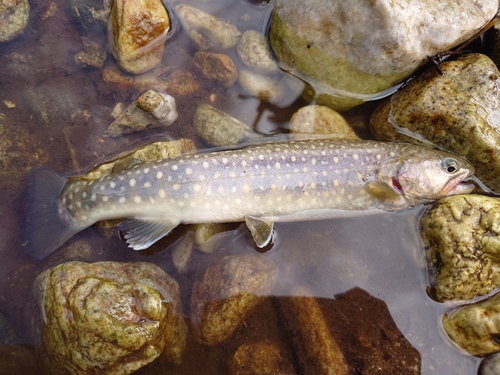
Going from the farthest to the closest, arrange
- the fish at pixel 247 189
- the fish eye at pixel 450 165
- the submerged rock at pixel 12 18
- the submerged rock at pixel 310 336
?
the submerged rock at pixel 12 18
the fish eye at pixel 450 165
the fish at pixel 247 189
the submerged rock at pixel 310 336

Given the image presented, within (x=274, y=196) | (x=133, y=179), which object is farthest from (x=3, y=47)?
(x=274, y=196)

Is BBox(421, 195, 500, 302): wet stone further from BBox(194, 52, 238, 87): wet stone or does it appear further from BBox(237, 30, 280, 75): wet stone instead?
BBox(194, 52, 238, 87): wet stone

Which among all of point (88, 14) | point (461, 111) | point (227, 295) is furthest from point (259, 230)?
point (88, 14)

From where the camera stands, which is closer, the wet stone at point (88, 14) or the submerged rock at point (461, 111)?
the submerged rock at point (461, 111)

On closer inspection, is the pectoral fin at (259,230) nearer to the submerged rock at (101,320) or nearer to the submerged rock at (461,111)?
the submerged rock at (101,320)

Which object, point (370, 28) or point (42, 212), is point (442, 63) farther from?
point (42, 212)

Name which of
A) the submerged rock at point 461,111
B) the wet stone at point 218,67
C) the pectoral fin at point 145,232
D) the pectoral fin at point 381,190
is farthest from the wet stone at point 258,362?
the wet stone at point 218,67
